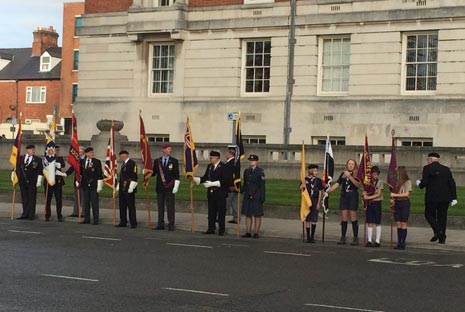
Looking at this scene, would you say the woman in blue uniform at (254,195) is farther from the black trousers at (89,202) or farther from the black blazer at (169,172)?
the black trousers at (89,202)

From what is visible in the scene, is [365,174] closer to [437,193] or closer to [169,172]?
[437,193]

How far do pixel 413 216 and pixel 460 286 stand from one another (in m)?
9.08

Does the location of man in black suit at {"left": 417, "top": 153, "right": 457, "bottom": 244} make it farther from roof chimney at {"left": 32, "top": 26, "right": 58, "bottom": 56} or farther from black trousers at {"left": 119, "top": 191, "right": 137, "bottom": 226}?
roof chimney at {"left": 32, "top": 26, "right": 58, "bottom": 56}

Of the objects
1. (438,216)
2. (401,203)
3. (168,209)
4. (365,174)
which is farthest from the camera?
(168,209)

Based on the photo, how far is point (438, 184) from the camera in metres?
18.4

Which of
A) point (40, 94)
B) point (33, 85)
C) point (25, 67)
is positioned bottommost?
point (40, 94)

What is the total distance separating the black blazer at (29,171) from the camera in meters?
23.1

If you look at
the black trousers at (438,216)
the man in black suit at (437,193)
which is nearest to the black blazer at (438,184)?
the man in black suit at (437,193)

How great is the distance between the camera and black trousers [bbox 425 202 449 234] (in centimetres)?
1834

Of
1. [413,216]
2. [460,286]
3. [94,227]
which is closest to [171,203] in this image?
[94,227]

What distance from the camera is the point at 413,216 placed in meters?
21.2

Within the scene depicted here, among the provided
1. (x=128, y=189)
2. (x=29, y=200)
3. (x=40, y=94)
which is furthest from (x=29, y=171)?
(x=40, y=94)

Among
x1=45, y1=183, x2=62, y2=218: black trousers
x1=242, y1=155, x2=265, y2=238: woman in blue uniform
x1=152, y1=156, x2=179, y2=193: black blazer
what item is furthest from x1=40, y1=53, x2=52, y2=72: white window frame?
x1=242, y1=155, x2=265, y2=238: woman in blue uniform

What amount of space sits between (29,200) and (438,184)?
10614mm
